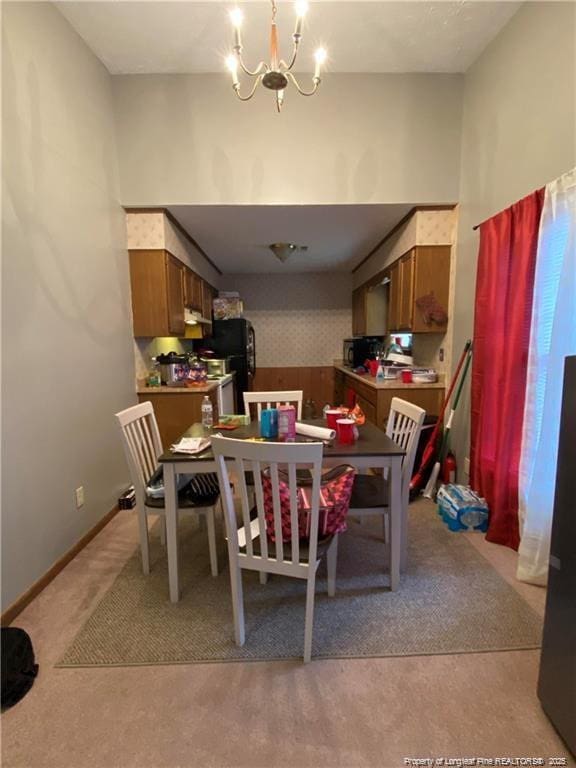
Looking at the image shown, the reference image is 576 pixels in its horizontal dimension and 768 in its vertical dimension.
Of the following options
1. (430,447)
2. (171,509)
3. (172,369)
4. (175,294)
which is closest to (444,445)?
(430,447)

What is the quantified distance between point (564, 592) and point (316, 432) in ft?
3.71

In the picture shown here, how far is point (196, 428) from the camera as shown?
6.88 feet

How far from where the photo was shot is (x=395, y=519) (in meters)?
1.71

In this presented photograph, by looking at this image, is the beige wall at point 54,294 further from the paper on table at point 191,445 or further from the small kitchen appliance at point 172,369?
the paper on table at point 191,445

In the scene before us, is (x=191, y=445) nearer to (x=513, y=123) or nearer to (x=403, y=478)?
(x=403, y=478)

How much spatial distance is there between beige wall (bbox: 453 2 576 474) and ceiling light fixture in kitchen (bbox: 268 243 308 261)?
1872mm

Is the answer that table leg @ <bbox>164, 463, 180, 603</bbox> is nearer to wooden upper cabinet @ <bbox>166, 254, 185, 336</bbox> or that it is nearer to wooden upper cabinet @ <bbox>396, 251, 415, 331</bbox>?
wooden upper cabinet @ <bbox>166, 254, 185, 336</bbox>

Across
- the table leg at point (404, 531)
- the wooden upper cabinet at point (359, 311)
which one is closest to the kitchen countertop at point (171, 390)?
the table leg at point (404, 531)

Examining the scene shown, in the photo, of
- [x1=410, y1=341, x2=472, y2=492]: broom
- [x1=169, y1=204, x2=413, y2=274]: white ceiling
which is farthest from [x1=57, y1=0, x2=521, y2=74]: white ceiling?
[x1=410, y1=341, x2=472, y2=492]: broom

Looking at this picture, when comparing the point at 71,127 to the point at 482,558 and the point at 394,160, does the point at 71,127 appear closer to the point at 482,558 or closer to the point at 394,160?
the point at 394,160

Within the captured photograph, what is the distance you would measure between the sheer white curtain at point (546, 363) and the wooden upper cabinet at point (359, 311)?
304 cm

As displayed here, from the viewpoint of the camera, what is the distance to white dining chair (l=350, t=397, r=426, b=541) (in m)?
1.77

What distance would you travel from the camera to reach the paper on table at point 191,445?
65.9 inches

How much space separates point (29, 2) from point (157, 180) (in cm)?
109
